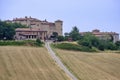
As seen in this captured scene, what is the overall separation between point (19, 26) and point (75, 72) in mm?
84173

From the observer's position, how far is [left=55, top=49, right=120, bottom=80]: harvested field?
7306cm

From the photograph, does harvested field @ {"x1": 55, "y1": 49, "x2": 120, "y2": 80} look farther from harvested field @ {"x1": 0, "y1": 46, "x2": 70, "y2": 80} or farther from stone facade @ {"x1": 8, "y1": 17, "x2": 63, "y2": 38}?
stone facade @ {"x1": 8, "y1": 17, "x2": 63, "y2": 38}

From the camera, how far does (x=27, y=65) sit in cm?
7600

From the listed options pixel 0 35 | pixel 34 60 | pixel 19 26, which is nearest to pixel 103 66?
pixel 34 60

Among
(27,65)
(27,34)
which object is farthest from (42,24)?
(27,65)

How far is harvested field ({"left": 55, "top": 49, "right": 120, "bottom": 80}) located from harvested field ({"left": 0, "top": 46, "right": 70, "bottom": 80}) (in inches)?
146

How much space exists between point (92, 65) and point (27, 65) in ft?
52.8

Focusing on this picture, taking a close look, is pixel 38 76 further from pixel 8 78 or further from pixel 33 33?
pixel 33 33

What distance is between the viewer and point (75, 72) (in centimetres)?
7381

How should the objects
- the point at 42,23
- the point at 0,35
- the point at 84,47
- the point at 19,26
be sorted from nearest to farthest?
1. the point at 84,47
2. the point at 0,35
3. the point at 19,26
4. the point at 42,23

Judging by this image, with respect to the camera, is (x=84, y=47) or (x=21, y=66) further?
(x=84, y=47)

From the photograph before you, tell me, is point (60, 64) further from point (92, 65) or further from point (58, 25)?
point (58, 25)

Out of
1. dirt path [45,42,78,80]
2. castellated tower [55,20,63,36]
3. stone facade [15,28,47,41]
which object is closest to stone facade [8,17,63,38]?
castellated tower [55,20,63,36]

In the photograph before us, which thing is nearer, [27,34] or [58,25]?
[27,34]
